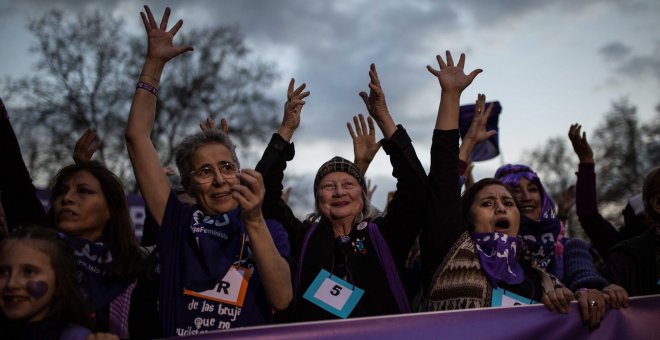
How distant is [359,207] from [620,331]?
1.44 m

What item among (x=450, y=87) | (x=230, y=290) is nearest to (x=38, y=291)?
(x=230, y=290)

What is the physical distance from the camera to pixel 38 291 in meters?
2.66

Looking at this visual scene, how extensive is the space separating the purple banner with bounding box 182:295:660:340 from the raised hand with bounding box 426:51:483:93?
4.08 ft

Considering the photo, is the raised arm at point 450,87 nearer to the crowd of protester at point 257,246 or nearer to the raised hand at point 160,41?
the crowd of protester at point 257,246

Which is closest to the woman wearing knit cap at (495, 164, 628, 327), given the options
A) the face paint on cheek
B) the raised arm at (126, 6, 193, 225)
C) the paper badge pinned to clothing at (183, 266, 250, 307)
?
the paper badge pinned to clothing at (183, 266, 250, 307)

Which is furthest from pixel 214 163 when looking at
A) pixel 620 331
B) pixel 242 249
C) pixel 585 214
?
pixel 585 214

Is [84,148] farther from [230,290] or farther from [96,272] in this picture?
[230,290]

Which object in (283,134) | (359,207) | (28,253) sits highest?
(283,134)

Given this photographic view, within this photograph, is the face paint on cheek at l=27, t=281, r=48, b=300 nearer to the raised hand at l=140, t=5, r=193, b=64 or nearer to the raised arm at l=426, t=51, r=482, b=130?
the raised hand at l=140, t=5, r=193, b=64

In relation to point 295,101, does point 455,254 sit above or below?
below

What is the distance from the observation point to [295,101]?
4199mm

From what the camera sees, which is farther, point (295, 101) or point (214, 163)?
point (295, 101)

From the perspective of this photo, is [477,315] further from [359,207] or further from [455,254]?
[359,207]

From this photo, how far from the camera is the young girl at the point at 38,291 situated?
8.57 feet
